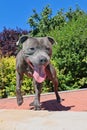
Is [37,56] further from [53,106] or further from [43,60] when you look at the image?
[53,106]

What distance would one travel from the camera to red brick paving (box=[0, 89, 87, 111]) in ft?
31.3

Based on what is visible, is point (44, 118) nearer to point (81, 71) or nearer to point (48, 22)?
point (81, 71)

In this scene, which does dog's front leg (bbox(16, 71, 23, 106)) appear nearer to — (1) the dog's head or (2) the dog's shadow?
(2) the dog's shadow

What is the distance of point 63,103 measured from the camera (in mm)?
10109

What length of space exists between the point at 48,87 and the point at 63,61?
4.28 feet

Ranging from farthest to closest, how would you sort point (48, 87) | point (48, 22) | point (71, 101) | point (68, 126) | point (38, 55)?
point (48, 22), point (48, 87), point (71, 101), point (38, 55), point (68, 126)

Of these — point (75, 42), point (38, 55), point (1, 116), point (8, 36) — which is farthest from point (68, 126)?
point (8, 36)

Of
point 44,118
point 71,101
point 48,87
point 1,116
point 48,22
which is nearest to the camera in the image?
point 44,118

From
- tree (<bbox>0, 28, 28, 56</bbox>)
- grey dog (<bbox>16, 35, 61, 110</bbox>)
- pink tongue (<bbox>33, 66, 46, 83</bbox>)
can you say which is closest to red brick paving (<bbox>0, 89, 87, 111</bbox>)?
grey dog (<bbox>16, 35, 61, 110</bbox>)

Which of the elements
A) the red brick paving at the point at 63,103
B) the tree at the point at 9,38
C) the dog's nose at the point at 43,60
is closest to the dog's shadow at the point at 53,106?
the red brick paving at the point at 63,103

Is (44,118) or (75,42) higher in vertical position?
(75,42)

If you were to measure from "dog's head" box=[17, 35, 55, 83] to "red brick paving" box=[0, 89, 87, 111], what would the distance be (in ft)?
5.18

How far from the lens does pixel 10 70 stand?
15.2 meters

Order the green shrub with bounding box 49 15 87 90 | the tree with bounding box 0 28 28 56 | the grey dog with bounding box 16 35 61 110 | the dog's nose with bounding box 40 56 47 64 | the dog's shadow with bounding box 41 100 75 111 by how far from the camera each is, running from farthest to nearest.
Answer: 1. the tree with bounding box 0 28 28 56
2. the green shrub with bounding box 49 15 87 90
3. the dog's shadow with bounding box 41 100 75 111
4. the grey dog with bounding box 16 35 61 110
5. the dog's nose with bounding box 40 56 47 64
